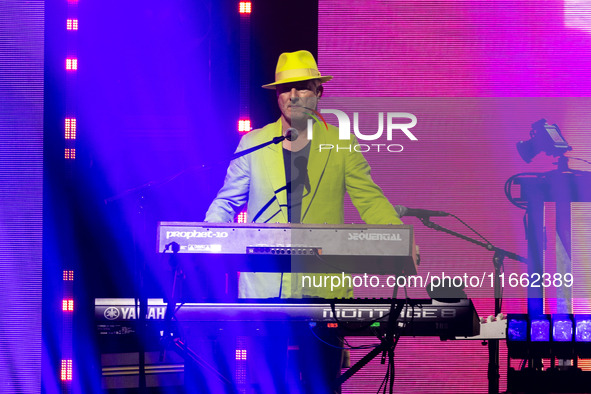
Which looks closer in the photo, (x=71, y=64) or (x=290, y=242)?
(x=290, y=242)

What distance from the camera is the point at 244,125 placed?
4.14 m

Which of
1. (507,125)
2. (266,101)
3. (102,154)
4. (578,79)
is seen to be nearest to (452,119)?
(507,125)

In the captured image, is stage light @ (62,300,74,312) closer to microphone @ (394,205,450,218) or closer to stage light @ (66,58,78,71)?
stage light @ (66,58,78,71)

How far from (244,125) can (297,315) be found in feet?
4.84

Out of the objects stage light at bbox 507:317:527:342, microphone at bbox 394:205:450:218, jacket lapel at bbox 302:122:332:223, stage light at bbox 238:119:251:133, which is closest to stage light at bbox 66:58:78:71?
stage light at bbox 238:119:251:133

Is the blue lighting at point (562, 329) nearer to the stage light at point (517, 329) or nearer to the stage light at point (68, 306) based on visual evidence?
the stage light at point (517, 329)

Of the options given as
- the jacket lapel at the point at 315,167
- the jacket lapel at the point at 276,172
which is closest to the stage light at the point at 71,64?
the jacket lapel at the point at 276,172

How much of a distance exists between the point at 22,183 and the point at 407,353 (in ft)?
7.67

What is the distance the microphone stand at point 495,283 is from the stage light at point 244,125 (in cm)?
105

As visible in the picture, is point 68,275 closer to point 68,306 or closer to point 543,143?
point 68,306

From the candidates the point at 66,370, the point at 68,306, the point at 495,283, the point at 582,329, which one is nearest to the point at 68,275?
the point at 68,306

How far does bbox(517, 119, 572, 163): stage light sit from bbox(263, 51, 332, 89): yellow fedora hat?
119 cm

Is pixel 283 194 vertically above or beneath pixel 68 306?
above

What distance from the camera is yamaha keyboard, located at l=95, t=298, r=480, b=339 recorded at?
9.66 feet
